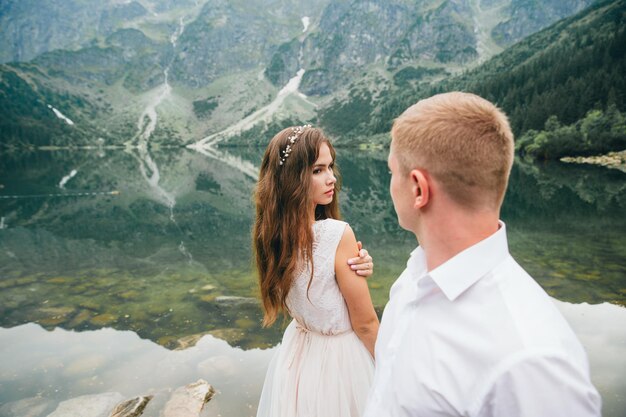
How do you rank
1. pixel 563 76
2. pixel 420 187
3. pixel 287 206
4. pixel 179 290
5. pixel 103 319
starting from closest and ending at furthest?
pixel 420 187, pixel 287 206, pixel 103 319, pixel 179 290, pixel 563 76

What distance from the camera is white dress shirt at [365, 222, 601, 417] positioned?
45.2 inches

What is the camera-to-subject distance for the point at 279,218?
10.1 ft

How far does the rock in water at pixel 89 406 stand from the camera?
222 inches

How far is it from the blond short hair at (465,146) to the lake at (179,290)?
5220mm

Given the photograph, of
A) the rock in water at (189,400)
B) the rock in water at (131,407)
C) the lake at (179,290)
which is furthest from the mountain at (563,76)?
the rock in water at (131,407)

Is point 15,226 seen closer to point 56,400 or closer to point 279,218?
point 56,400

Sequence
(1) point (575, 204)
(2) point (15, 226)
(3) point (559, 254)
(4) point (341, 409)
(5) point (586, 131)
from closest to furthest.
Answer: (4) point (341, 409), (3) point (559, 254), (2) point (15, 226), (1) point (575, 204), (5) point (586, 131)

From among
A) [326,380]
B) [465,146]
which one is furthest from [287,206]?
[465,146]

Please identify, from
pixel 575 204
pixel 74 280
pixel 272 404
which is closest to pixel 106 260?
pixel 74 280

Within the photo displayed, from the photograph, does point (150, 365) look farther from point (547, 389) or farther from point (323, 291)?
point (547, 389)

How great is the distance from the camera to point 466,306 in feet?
4.48

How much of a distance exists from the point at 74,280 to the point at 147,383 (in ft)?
21.6

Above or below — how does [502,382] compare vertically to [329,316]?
above

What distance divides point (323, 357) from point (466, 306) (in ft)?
6.49
